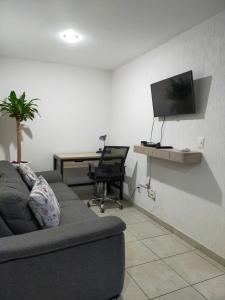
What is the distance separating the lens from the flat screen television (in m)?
2.41

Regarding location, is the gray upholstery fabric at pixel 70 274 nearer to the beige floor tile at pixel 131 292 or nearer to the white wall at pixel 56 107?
the beige floor tile at pixel 131 292

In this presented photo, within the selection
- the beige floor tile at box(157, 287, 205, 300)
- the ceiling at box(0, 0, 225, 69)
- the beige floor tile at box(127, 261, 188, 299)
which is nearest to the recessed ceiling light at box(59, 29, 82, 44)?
the ceiling at box(0, 0, 225, 69)

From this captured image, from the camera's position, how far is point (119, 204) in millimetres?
3662

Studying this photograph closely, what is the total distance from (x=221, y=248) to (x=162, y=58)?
7.63ft

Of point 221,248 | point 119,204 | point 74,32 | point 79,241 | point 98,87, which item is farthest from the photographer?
point 98,87

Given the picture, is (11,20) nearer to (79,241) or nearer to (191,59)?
A: (191,59)

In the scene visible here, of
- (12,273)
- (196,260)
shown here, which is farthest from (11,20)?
(196,260)

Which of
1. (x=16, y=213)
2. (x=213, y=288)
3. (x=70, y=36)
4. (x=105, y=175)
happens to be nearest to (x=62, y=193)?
(x=105, y=175)

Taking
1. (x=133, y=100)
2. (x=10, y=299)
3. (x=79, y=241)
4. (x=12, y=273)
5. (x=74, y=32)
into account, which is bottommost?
(x=10, y=299)

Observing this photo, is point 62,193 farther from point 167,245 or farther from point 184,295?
point 184,295

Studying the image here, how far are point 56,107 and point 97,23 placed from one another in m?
1.93

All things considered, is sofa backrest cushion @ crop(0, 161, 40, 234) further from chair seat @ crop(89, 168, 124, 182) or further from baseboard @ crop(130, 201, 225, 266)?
chair seat @ crop(89, 168, 124, 182)

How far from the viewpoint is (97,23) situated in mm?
2457

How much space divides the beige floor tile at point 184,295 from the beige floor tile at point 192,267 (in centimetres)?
13
